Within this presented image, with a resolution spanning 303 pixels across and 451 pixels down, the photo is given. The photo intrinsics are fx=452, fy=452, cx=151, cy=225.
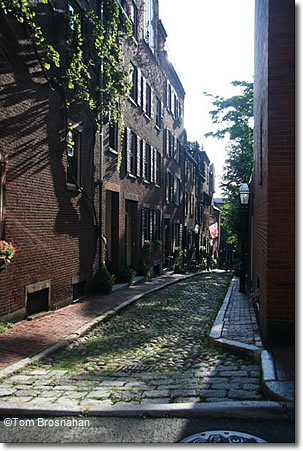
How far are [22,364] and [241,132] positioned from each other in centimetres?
2151

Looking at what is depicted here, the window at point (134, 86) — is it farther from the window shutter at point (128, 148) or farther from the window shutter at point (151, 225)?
the window shutter at point (151, 225)

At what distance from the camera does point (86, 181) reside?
44.0ft

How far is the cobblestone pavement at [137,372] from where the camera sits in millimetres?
4691

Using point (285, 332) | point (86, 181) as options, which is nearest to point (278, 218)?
point (285, 332)

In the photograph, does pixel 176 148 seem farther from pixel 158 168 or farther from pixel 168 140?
pixel 158 168

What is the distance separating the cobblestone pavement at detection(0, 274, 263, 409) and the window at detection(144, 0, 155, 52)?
1641 cm

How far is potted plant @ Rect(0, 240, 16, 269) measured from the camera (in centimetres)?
812

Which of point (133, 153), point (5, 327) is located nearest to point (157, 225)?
point (133, 153)

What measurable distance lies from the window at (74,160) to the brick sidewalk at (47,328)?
3365 mm

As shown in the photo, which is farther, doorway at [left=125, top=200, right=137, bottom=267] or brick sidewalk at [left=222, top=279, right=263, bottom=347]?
doorway at [left=125, top=200, right=137, bottom=267]

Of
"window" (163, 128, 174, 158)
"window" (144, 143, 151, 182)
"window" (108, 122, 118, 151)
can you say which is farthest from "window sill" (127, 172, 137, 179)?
"window" (163, 128, 174, 158)

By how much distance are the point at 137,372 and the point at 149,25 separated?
2032 centimetres

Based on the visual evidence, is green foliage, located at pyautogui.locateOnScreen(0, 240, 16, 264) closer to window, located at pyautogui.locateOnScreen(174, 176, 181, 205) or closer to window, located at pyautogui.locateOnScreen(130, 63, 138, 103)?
window, located at pyautogui.locateOnScreen(130, 63, 138, 103)

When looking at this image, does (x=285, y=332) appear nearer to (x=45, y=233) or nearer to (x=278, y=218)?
(x=278, y=218)
